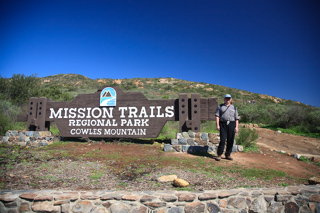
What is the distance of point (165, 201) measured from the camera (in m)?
2.85

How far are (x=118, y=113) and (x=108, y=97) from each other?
79cm

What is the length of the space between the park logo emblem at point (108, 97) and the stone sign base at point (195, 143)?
9.76 ft

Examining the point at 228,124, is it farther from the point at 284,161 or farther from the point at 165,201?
the point at 165,201

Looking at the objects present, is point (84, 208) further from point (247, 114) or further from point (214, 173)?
point (247, 114)

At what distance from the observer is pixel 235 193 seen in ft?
9.87

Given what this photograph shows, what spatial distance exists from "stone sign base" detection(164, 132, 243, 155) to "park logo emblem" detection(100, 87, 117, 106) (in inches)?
117

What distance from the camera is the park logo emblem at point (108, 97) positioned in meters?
7.62

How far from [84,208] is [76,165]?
2257 millimetres

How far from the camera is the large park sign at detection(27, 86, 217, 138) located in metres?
6.66

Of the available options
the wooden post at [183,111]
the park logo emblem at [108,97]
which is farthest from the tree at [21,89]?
the wooden post at [183,111]

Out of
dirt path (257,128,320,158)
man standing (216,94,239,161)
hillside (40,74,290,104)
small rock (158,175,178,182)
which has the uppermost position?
hillside (40,74,290,104)

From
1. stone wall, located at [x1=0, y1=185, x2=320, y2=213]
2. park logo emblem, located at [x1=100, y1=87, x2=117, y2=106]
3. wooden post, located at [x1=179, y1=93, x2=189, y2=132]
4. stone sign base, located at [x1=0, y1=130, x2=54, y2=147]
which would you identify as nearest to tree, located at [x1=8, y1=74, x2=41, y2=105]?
stone sign base, located at [x1=0, y1=130, x2=54, y2=147]

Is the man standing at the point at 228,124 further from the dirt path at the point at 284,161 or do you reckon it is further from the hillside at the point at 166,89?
the hillside at the point at 166,89

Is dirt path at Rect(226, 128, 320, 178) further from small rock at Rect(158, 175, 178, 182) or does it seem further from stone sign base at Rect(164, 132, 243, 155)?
small rock at Rect(158, 175, 178, 182)
